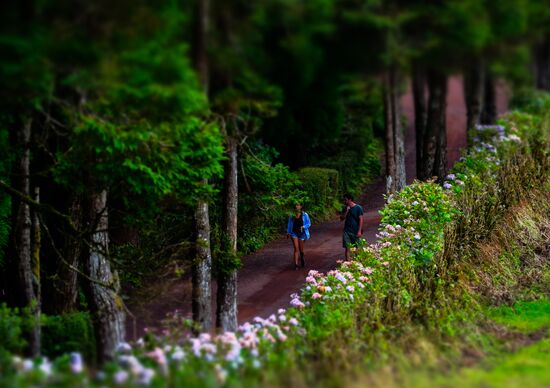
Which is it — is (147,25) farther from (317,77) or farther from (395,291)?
(395,291)

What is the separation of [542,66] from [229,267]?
20.6m

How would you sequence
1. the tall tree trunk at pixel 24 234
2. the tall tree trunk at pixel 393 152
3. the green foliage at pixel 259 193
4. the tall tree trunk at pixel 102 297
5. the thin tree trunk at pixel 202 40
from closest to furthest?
the thin tree trunk at pixel 202 40, the tall tree trunk at pixel 24 234, the tall tree trunk at pixel 102 297, the green foliage at pixel 259 193, the tall tree trunk at pixel 393 152

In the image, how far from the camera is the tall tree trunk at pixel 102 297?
39.2ft

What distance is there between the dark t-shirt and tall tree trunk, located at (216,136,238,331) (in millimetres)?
4038

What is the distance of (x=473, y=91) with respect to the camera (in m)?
24.4

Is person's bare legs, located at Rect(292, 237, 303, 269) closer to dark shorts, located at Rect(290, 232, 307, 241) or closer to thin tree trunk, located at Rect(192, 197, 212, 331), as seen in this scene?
dark shorts, located at Rect(290, 232, 307, 241)

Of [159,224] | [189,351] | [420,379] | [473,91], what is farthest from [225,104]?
[473,91]

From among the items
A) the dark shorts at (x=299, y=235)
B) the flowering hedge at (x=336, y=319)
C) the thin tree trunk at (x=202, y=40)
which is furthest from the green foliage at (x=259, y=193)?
the thin tree trunk at (x=202, y=40)

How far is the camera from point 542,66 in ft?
98.8

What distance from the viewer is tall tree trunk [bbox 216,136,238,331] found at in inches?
517

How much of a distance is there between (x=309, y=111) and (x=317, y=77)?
1.41m

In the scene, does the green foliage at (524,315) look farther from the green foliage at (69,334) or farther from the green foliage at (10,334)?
the green foliage at (10,334)

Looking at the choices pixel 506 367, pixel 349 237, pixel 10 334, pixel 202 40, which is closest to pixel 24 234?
pixel 10 334

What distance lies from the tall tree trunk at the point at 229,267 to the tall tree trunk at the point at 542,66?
12932mm
